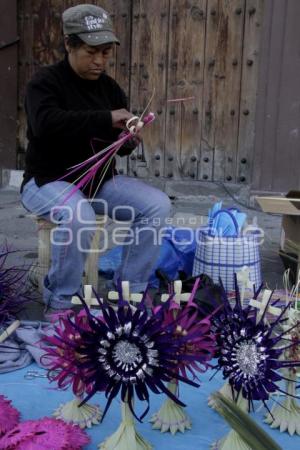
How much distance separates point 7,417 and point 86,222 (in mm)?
1075

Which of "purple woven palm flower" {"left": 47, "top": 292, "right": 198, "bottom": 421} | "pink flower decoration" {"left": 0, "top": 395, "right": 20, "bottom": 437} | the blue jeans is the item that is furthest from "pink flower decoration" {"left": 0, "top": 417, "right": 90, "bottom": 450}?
the blue jeans

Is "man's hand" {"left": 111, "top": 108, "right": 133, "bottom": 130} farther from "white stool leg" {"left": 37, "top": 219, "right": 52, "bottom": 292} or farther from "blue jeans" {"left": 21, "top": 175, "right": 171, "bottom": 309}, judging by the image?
"white stool leg" {"left": 37, "top": 219, "right": 52, "bottom": 292}

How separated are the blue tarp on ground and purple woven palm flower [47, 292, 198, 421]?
299mm

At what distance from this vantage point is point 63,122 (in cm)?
250

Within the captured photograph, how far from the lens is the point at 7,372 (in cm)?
209

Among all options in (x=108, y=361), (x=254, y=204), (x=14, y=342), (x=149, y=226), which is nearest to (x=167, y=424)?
(x=108, y=361)

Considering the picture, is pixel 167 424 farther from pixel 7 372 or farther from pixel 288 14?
pixel 288 14

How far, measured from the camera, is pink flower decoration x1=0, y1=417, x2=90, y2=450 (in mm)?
1488

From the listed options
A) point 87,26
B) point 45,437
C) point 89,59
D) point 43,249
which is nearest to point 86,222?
point 43,249

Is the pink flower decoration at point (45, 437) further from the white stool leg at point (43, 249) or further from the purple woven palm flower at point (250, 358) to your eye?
the white stool leg at point (43, 249)

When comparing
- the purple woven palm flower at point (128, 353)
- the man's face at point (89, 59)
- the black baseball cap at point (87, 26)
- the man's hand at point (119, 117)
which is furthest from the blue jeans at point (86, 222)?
the purple woven palm flower at point (128, 353)

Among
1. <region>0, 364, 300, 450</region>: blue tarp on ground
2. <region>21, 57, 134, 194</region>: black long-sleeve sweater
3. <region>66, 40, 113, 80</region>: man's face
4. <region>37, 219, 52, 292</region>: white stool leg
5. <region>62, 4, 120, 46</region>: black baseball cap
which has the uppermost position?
<region>62, 4, 120, 46</region>: black baseball cap

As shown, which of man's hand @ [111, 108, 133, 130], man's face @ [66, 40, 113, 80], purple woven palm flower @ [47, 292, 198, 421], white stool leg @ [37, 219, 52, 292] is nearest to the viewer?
purple woven palm flower @ [47, 292, 198, 421]

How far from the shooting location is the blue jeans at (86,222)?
2.56m
